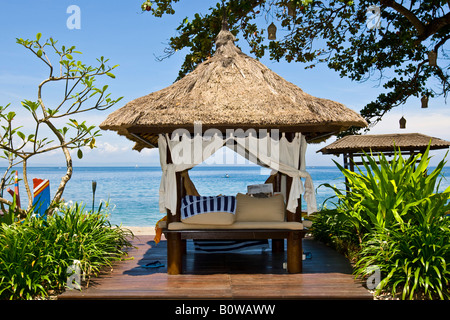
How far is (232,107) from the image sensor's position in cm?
527

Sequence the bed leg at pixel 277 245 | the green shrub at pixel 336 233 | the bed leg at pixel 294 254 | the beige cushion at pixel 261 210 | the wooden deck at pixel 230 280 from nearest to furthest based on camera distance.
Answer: the wooden deck at pixel 230 280
the bed leg at pixel 294 254
the beige cushion at pixel 261 210
the green shrub at pixel 336 233
the bed leg at pixel 277 245

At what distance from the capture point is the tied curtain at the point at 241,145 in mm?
5266

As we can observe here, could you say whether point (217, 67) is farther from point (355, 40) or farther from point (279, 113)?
point (355, 40)

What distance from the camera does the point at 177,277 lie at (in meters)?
5.08

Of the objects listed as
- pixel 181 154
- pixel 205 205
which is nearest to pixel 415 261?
pixel 205 205

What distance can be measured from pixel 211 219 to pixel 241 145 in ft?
3.39

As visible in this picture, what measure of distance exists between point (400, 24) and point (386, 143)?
293 cm

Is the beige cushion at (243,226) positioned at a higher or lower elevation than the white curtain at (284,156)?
lower

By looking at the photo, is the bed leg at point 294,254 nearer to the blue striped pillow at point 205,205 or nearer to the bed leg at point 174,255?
the blue striped pillow at point 205,205

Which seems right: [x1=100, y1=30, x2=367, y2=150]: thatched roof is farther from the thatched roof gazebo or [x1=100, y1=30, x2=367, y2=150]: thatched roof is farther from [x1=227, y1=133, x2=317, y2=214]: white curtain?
[x1=227, y1=133, x2=317, y2=214]: white curtain

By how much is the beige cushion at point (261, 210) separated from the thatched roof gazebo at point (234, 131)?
0.24 metres

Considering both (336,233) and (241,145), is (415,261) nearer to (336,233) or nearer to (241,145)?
(336,233)

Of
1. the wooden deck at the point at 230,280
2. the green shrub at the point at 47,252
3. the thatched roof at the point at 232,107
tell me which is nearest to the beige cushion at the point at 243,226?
the wooden deck at the point at 230,280
